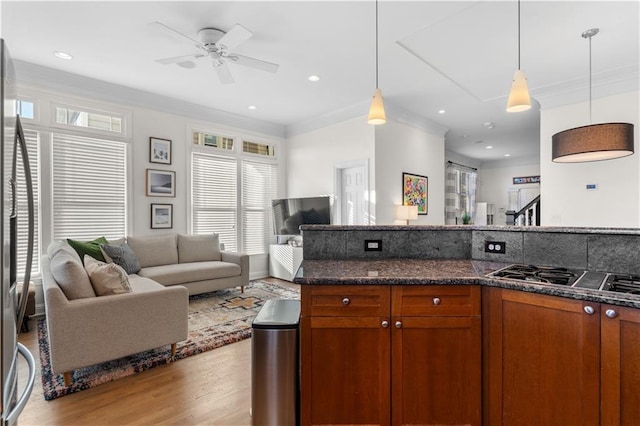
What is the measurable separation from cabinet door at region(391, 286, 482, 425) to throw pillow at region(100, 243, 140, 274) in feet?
11.3

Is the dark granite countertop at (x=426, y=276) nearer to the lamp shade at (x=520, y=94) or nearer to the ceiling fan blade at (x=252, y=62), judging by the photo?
the lamp shade at (x=520, y=94)

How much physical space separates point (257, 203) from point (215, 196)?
824 millimetres

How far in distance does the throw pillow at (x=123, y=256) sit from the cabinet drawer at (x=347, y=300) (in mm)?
3132

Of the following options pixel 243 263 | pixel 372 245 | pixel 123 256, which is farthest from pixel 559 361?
pixel 123 256

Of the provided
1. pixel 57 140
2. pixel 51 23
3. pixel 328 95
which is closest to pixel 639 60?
pixel 328 95

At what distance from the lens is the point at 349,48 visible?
326 cm

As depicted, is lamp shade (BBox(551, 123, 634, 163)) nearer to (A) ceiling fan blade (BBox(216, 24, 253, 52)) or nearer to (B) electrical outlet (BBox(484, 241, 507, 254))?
(B) electrical outlet (BBox(484, 241, 507, 254))

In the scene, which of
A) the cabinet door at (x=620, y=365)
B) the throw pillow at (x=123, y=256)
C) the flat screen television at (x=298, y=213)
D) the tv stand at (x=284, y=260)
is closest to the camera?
the cabinet door at (x=620, y=365)

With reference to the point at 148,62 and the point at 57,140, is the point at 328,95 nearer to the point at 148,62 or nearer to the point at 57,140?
the point at 148,62

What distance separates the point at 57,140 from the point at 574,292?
201 inches

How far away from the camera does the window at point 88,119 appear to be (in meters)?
3.92

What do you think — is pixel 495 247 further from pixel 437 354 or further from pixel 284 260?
pixel 284 260

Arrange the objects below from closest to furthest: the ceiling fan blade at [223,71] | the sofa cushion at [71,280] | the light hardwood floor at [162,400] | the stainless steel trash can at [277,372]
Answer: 1. the stainless steel trash can at [277,372]
2. the light hardwood floor at [162,400]
3. the sofa cushion at [71,280]
4. the ceiling fan blade at [223,71]

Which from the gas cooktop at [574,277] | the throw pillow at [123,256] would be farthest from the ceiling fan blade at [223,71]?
the gas cooktop at [574,277]
